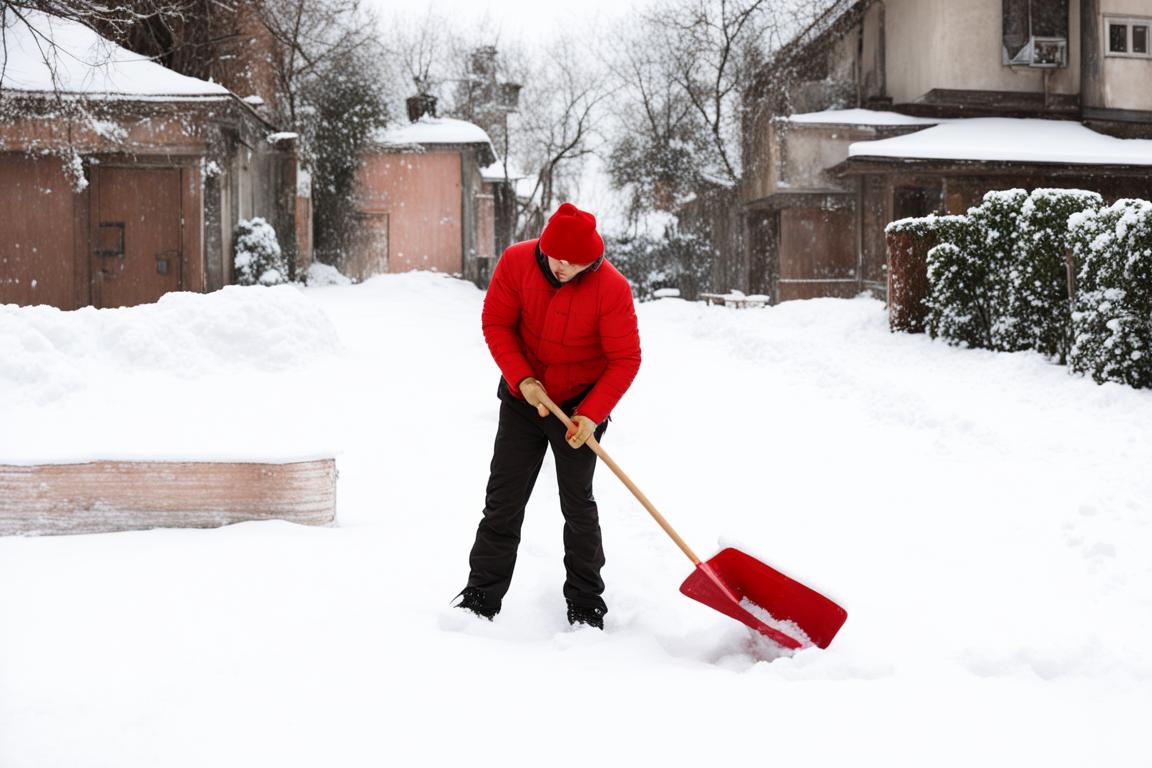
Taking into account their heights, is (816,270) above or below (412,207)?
below

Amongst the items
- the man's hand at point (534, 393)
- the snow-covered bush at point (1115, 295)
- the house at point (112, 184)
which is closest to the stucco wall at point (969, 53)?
the snow-covered bush at point (1115, 295)

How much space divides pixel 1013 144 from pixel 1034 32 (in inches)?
120

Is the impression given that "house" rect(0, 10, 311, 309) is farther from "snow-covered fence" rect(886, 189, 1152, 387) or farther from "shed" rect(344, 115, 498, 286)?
"snow-covered fence" rect(886, 189, 1152, 387)

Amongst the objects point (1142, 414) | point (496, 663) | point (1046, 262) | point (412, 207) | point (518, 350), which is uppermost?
point (412, 207)

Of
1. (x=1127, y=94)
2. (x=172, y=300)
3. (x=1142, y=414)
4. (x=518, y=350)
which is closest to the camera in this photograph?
(x=518, y=350)

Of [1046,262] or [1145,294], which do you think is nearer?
[1145,294]

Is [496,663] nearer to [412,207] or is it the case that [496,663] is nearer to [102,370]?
[102,370]

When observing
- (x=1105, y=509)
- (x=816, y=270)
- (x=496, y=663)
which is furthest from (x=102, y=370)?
(x=816, y=270)

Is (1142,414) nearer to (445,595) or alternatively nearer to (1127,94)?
(445,595)

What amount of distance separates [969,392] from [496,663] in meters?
6.09

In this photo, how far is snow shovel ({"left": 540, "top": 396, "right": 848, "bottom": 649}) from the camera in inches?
131

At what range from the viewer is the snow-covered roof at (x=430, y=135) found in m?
21.6

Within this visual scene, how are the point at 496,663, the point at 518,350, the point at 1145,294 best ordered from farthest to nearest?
the point at 1145,294 → the point at 518,350 → the point at 496,663

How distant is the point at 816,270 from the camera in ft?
72.3
